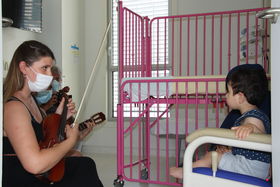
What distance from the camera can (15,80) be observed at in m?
1.32

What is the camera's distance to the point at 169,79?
1.92 m

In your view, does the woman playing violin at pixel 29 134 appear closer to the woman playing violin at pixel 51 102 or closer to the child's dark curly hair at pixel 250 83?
the woman playing violin at pixel 51 102

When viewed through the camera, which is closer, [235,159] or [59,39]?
[235,159]

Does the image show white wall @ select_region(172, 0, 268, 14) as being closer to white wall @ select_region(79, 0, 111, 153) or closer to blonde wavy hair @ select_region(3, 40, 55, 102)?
white wall @ select_region(79, 0, 111, 153)

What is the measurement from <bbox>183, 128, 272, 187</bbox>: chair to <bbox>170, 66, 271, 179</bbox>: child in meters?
0.30

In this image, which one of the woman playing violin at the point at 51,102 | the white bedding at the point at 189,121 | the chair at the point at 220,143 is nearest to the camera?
the chair at the point at 220,143

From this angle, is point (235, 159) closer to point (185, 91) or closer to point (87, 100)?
point (185, 91)

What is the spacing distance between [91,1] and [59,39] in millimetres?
806

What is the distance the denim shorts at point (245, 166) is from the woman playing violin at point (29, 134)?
615 mm

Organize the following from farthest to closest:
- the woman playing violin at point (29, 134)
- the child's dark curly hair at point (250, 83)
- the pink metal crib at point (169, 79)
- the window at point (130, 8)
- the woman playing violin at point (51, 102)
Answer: the window at point (130, 8)
the pink metal crib at point (169, 79)
the woman playing violin at point (51, 102)
the child's dark curly hair at point (250, 83)
the woman playing violin at point (29, 134)

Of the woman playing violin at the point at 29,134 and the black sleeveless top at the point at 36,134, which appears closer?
the woman playing violin at the point at 29,134

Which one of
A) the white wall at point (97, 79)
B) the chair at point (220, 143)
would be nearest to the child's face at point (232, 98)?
the chair at point (220, 143)

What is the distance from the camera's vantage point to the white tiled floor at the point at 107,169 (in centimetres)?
257
